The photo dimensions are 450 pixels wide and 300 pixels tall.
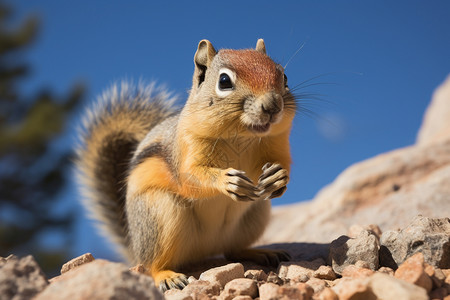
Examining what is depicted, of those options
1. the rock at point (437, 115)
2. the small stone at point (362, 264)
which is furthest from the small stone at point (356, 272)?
the rock at point (437, 115)

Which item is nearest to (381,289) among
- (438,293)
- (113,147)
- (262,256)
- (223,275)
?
(438,293)

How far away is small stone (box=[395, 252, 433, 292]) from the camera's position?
2.79 meters

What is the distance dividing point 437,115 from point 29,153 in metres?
15.2

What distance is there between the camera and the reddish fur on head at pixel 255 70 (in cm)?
352

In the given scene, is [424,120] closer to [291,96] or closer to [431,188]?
[431,188]

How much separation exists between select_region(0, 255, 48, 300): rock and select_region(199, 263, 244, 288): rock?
1233 millimetres

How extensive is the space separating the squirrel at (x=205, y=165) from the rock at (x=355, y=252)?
2.17 feet

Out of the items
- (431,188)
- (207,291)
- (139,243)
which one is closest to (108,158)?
(139,243)

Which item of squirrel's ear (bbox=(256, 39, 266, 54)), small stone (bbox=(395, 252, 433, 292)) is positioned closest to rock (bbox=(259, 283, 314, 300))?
small stone (bbox=(395, 252, 433, 292))

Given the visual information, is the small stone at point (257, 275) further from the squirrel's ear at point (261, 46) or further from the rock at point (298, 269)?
the squirrel's ear at point (261, 46)

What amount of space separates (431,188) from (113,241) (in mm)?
4056

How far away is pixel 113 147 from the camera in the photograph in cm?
562

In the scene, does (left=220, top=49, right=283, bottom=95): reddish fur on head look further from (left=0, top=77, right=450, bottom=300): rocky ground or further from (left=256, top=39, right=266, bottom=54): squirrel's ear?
(left=0, top=77, right=450, bottom=300): rocky ground

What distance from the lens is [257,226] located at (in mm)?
4918
